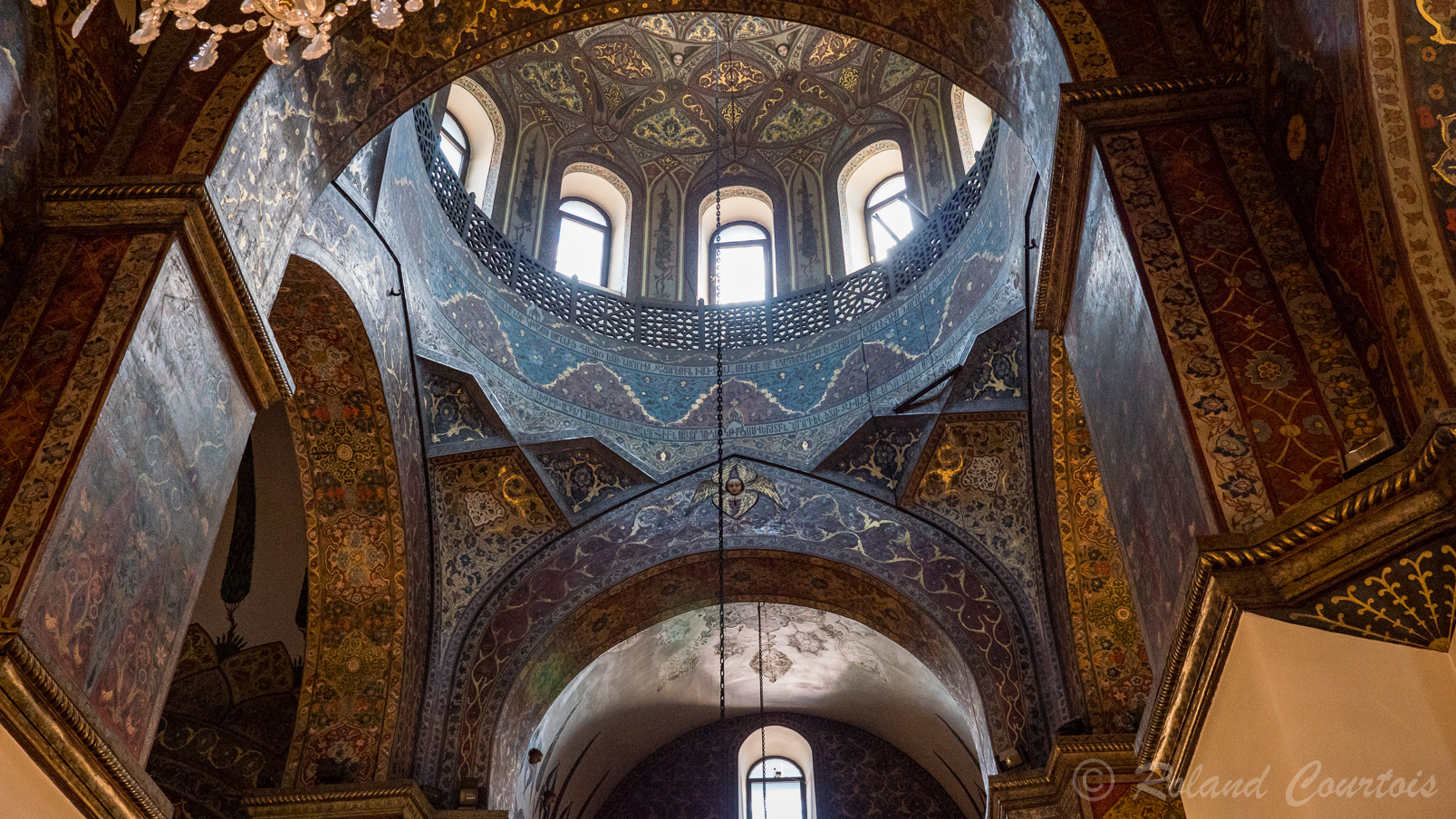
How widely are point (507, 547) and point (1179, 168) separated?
5.98 metres

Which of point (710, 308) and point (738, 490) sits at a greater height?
point (710, 308)

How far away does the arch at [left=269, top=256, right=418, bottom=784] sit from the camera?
25.4 feet

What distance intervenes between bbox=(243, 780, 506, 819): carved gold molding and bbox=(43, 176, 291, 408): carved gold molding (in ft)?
12.3

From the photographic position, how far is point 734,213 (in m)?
12.0

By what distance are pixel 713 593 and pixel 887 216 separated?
4075 mm

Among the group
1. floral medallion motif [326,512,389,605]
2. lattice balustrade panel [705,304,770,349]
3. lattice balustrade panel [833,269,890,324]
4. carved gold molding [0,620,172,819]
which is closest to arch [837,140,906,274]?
lattice balustrade panel [833,269,890,324]

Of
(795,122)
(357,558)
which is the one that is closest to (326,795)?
(357,558)

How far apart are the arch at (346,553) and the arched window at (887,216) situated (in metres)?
4.96

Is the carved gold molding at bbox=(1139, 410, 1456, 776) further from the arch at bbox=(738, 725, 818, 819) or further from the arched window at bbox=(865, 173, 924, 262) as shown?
the arch at bbox=(738, 725, 818, 819)

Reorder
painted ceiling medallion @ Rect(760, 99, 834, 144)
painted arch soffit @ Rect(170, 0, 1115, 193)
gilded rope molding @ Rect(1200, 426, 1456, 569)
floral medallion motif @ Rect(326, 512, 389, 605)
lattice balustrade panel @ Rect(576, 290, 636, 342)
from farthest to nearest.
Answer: painted ceiling medallion @ Rect(760, 99, 834, 144) → lattice balustrade panel @ Rect(576, 290, 636, 342) → floral medallion motif @ Rect(326, 512, 389, 605) → painted arch soffit @ Rect(170, 0, 1115, 193) → gilded rope molding @ Rect(1200, 426, 1456, 569)

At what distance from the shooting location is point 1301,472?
3.55 metres

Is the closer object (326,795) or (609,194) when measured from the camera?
(326,795)

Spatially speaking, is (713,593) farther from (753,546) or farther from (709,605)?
(753,546)

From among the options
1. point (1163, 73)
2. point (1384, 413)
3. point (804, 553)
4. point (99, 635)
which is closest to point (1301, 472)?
point (1384, 413)
